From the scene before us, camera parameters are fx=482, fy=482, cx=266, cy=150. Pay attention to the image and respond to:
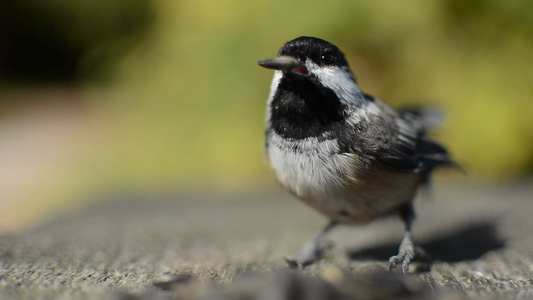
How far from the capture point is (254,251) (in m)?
3.55

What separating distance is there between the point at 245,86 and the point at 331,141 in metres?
3.65

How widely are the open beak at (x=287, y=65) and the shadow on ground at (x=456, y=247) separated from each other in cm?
140

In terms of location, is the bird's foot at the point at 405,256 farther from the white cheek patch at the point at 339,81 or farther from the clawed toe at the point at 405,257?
Answer: the white cheek patch at the point at 339,81

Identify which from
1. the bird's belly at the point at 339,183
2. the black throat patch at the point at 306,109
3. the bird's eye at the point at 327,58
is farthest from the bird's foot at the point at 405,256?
the bird's eye at the point at 327,58

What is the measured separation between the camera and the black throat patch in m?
2.59

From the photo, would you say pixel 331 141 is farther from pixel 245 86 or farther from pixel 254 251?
pixel 245 86

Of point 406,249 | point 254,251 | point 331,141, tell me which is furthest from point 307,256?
point 331,141

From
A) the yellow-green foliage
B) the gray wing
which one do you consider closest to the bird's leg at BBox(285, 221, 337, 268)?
the gray wing

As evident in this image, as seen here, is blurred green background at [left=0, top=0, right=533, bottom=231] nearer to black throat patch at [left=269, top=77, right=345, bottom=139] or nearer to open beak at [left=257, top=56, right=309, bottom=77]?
black throat patch at [left=269, top=77, right=345, bottom=139]

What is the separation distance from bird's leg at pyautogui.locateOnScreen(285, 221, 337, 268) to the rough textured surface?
74 millimetres

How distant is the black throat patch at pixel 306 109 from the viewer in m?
2.59

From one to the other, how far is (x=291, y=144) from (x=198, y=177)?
356 cm

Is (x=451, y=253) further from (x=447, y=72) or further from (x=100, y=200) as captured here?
(x=100, y=200)

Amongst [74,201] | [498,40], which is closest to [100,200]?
[74,201]
